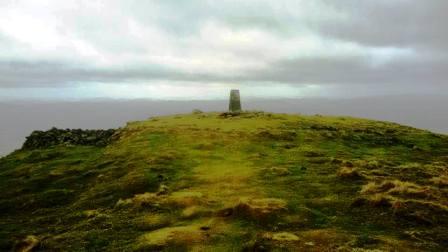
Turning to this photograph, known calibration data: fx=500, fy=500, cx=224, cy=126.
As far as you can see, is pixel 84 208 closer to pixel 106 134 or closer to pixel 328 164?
pixel 328 164

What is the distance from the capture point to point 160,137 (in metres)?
57.9

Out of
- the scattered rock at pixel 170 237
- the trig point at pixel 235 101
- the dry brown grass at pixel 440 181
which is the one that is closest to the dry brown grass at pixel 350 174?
the dry brown grass at pixel 440 181

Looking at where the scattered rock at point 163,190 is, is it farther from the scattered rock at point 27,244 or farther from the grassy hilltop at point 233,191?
the scattered rock at point 27,244

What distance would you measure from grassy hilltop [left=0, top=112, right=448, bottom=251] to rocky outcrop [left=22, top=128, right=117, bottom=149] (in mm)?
3345

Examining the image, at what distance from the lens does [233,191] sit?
3309cm

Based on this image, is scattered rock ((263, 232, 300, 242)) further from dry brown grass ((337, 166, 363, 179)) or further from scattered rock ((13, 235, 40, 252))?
dry brown grass ((337, 166, 363, 179))

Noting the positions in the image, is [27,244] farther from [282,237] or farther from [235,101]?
[235,101]

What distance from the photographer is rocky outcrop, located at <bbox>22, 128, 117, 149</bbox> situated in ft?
221

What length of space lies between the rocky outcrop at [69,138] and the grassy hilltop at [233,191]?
11.0 feet

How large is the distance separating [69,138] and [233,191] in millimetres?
44626

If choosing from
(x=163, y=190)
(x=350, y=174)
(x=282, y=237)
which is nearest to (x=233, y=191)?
(x=163, y=190)

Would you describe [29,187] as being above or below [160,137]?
below

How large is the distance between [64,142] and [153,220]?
4439cm

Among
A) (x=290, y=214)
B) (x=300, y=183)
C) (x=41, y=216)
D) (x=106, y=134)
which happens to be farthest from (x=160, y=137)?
(x=290, y=214)
